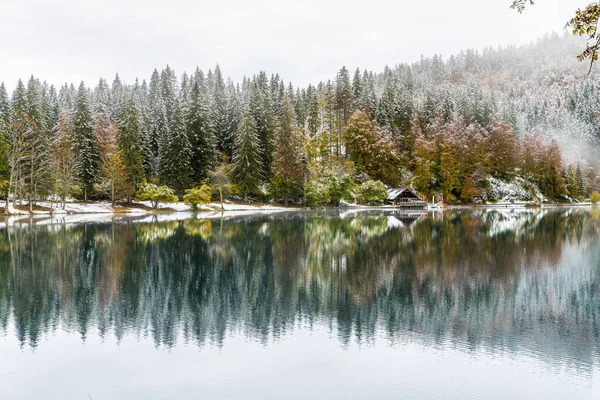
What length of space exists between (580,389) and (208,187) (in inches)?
2613

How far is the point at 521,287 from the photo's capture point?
1831 centimetres

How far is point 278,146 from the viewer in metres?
84.5

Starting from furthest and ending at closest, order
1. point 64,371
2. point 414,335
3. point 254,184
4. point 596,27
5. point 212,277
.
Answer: point 254,184 < point 212,277 < point 414,335 < point 64,371 < point 596,27

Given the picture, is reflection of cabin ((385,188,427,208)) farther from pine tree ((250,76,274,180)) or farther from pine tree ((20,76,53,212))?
pine tree ((20,76,53,212))

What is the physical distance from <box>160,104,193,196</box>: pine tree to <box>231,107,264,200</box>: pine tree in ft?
25.9

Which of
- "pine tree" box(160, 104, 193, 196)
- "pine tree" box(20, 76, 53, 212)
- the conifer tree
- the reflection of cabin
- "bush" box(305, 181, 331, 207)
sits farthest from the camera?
the reflection of cabin

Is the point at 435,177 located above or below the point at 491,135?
below

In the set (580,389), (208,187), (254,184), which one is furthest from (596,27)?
(254,184)

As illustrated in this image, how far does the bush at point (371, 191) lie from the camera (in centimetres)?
9012

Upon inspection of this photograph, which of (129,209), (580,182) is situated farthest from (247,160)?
(580,182)

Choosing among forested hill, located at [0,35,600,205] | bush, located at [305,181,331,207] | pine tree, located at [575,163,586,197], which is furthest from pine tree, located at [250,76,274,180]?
pine tree, located at [575,163,586,197]

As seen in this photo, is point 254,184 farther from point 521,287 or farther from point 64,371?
point 64,371

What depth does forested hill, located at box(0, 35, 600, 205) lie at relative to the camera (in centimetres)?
6819

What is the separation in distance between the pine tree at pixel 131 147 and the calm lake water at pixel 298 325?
1809 inches
